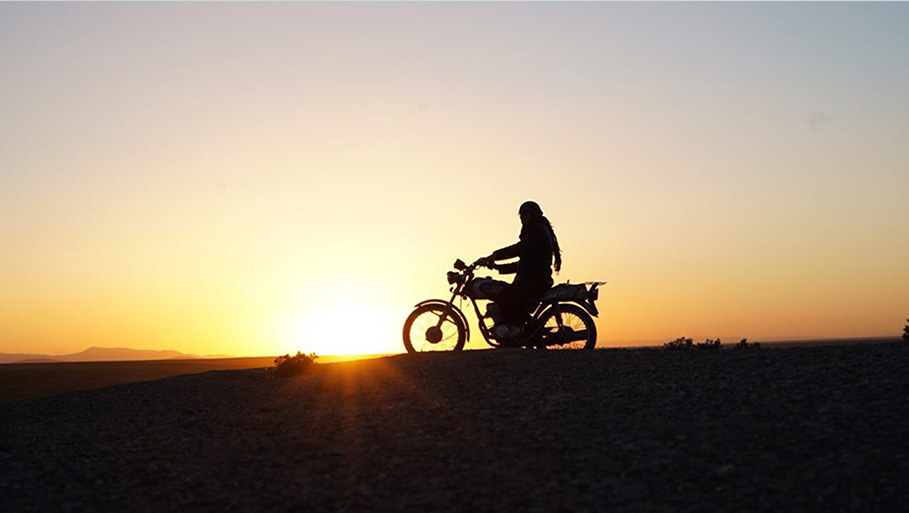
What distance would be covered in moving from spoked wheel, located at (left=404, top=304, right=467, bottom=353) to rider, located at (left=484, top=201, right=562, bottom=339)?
2.86 feet

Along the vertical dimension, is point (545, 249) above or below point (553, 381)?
above

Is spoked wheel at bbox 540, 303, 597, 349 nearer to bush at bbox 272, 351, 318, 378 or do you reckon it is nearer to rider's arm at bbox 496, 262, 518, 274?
rider's arm at bbox 496, 262, 518, 274

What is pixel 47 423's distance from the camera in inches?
612

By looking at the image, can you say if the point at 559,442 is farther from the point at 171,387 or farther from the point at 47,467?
the point at 171,387

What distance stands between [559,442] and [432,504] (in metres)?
2.10

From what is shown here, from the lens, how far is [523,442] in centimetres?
1023

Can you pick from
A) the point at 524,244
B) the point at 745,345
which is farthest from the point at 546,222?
the point at 745,345

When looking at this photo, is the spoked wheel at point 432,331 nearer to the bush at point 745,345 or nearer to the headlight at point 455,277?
the headlight at point 455,277

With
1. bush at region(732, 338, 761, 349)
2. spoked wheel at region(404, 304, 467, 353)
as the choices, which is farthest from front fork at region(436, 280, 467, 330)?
bush at region(732, 338, 761, 349)

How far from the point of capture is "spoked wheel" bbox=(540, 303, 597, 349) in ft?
53.8

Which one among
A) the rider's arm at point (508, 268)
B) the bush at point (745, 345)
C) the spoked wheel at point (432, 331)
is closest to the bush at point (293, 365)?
the spoked wheel at point (432, 331)

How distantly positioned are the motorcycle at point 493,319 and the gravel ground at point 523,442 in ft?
3.61

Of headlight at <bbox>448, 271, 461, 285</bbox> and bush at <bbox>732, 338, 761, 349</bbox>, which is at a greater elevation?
headlight at <bbox>448, 271, 461, 285</bbox>

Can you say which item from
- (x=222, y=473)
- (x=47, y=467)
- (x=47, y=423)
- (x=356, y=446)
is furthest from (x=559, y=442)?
(x=47, y=423)
